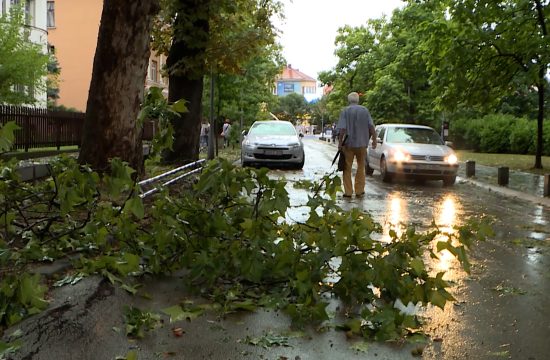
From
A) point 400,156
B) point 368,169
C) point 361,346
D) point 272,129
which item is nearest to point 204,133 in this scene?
point 272,129

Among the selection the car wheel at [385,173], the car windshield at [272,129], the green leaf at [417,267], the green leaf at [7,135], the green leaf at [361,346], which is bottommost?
the green leaf at [361,346]

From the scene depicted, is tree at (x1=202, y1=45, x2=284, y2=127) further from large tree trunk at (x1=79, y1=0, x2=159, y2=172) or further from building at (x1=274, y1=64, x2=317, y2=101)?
building at (x1=274, y1=64, x2=317, y2=101)

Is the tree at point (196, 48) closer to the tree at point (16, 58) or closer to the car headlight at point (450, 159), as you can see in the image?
the car headlight at point (450, 159)

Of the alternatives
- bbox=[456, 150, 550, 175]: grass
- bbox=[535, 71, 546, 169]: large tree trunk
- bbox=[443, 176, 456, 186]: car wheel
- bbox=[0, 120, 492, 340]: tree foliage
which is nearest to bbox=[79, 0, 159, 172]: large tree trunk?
bbox=[0, 120, 492, 340]: tree foliage

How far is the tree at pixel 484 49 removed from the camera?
57.9 ft

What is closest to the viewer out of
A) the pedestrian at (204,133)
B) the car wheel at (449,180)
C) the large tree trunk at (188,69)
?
the large tree trunk at (188,69)

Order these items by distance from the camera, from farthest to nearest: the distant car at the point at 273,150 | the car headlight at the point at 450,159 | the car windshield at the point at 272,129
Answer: the car windshield at the point at 272,129, the distant car at the point at 273,150, the car headlight at the point at 450,159

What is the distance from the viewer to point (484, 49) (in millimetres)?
18766

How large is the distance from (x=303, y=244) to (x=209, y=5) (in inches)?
413

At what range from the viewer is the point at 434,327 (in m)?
4.14

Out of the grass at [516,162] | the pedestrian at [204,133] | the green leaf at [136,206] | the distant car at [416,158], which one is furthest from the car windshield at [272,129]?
the green leaf at [136,206]

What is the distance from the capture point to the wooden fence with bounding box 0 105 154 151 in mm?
15297

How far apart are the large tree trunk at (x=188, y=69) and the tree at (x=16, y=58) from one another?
7.47 metres

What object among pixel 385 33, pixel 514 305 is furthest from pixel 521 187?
pixel 385 33
